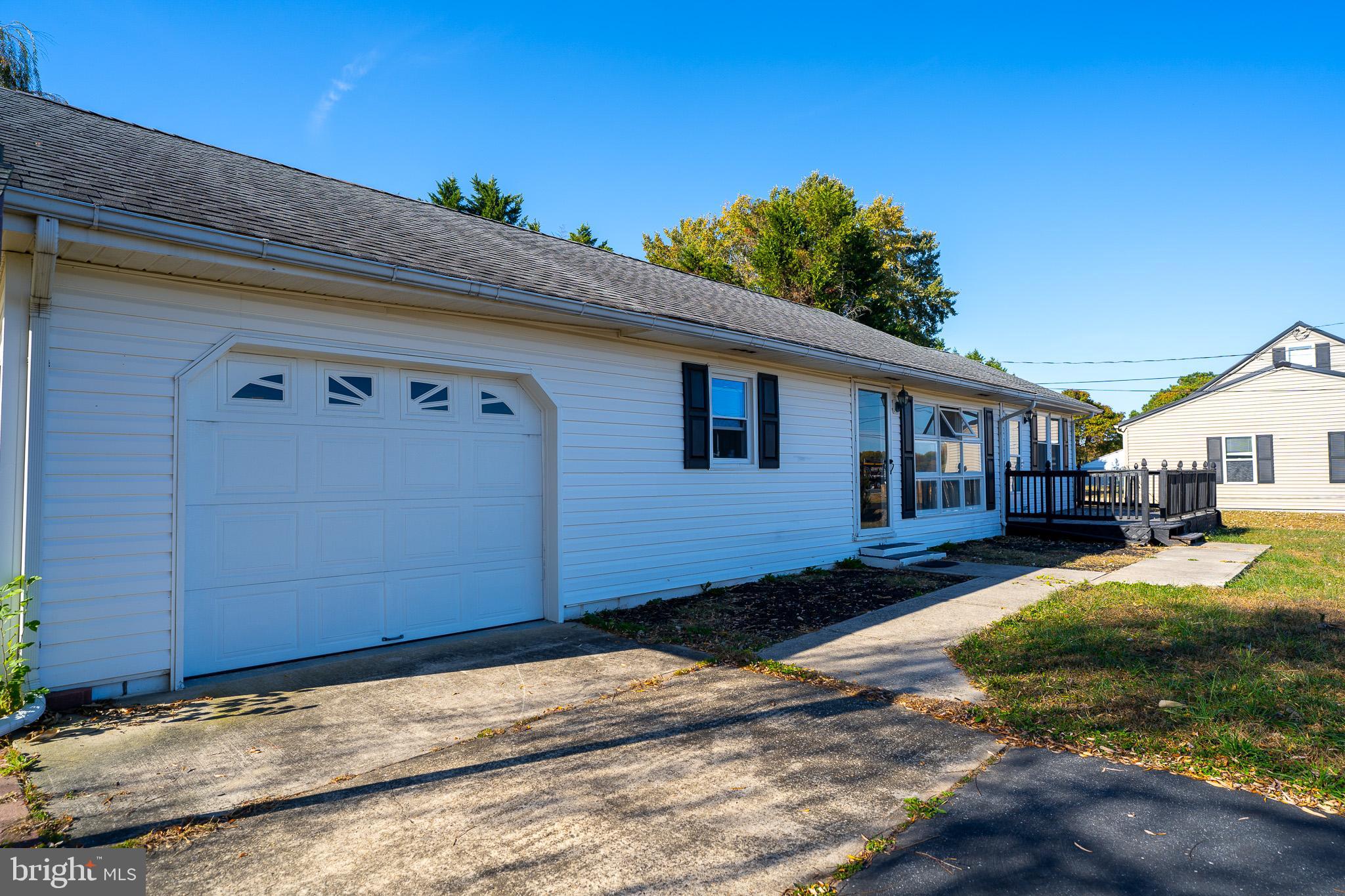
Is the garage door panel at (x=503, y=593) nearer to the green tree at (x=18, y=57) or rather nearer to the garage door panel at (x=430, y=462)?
Result: the garage door panel at (x=430, y=462)

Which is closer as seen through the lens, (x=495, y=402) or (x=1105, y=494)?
(x=495, y=402)

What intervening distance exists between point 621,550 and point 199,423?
398 centimetres

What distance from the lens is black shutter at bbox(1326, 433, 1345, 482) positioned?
67.7 ft

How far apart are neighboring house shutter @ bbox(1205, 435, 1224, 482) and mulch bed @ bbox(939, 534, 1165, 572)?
1394 cm

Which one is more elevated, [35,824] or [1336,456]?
[1336,456]

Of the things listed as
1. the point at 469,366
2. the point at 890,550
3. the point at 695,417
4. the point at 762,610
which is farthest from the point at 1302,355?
the point at 469,366

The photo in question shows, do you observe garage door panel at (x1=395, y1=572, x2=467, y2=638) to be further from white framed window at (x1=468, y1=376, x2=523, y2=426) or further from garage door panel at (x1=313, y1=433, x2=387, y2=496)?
white framed window at (x1=468, y1=376, x2=523, y2=426)

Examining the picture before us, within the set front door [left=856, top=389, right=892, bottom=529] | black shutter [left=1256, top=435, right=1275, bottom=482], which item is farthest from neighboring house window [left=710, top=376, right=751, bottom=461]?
black shutter [left=1256, top=435, right=1275, bottom=482]

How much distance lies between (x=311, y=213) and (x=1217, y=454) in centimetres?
2740

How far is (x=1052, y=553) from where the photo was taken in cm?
1165

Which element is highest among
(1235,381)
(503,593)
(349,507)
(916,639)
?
(1235,381)

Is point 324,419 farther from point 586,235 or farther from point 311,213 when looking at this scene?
point 586,235

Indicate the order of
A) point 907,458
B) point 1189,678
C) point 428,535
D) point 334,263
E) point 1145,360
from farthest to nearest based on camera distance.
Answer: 1. point 1145,360
2. point 907,458
3. point 428,535
4. point 334,263
5. point 1189,678

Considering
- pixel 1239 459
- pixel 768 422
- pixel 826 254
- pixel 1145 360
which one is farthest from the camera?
pixel 1145 360
